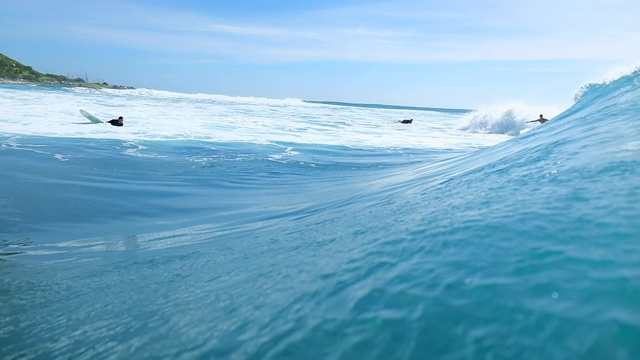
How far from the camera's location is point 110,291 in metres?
4.62

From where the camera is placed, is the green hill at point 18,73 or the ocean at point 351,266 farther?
the green hill at point 18,73

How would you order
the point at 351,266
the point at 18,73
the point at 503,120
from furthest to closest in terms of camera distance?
1. the point at 18,73
2. the point at 503,120
3. the point at 351,266

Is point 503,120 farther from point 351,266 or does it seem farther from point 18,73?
point 18,73

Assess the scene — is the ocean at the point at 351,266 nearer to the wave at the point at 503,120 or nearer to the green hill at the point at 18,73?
the wave at the point at 503,120

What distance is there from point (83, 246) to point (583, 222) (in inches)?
233

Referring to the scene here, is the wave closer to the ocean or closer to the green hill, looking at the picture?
the ocean

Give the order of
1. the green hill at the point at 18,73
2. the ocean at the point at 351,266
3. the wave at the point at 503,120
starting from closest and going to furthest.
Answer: the ocean at the point at 351,266 < the wave at the point at 503,120 < the green hill at the point at 18,73

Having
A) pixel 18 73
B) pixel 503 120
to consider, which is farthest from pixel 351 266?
pixel 18 73

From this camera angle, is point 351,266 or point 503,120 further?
point 503,120

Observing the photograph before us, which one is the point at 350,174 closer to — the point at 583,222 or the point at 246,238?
the point at 246,238

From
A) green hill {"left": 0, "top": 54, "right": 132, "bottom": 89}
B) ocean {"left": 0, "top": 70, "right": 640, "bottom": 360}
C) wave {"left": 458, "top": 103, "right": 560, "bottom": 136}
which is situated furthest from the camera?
green hill {"left": 0, "top": 54, "right": 132, "bottom": 89}

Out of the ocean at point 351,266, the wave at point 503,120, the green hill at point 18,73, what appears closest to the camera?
the ocean at point 351,266

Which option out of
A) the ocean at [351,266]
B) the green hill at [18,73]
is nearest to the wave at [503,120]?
the ocean at [351,266]

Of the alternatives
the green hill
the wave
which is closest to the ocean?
the wave
